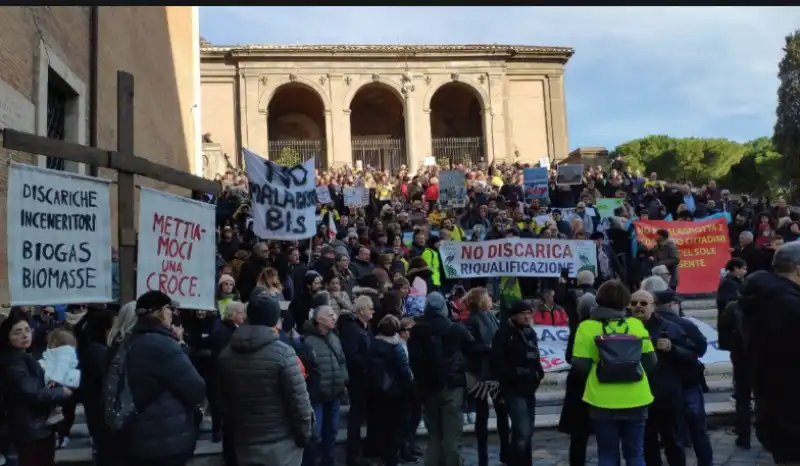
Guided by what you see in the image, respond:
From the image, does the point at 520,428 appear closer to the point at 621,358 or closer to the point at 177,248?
the point at 621,358

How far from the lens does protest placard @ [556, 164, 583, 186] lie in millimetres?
22725

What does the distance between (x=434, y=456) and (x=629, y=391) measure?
204 centimetres

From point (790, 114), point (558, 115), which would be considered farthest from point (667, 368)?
point (790, 114)

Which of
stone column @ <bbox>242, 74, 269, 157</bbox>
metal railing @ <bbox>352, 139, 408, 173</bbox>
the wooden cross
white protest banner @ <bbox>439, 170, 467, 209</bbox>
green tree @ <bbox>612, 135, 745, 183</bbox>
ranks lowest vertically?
the wooden cross

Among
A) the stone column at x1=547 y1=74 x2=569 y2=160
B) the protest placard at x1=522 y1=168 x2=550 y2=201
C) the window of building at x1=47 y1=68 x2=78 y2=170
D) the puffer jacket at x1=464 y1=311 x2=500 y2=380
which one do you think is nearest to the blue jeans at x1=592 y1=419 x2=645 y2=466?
the puffer jacket at x1=464 y1=311 x2=500 y2=380

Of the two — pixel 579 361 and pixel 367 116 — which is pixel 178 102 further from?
pixel 367 116

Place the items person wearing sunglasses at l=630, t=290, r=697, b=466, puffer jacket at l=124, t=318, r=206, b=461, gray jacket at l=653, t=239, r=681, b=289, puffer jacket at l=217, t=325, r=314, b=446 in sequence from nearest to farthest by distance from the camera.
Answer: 1. puffer jacket at l=124, t=318, r=206, b=461
2. puffer jacket at l=217, t=325, r=314, b=446
3. person wearing sunglasses at l=630, t=290, r=697, b=466
4. gray jacket at l=653, t=239, r=681, b=289

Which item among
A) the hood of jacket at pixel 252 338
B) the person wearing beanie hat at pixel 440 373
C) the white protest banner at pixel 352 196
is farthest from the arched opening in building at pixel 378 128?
the hood of jacket at pixel 252 338

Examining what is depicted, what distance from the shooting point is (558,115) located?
132ft

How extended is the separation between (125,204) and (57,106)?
6.79m

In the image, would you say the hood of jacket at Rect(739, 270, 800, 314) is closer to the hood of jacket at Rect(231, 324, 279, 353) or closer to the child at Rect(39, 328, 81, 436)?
the hood of jacket at Rect(231, 324, 279, 353)

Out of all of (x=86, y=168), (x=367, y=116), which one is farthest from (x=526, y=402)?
(x=367, y=116)

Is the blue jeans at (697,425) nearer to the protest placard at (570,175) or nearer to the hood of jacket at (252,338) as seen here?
the hood of jacket at (252,338)

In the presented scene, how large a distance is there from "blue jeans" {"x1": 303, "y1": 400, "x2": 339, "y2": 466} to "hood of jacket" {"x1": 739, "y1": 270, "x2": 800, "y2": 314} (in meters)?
4.12
